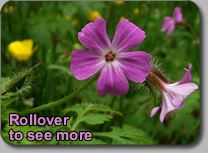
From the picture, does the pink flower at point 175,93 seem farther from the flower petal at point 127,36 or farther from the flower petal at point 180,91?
the flower petal at point 127,36

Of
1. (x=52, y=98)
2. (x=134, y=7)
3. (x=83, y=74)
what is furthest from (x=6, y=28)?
(x=83, y=74)

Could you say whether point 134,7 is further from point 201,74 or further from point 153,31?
point 201,74

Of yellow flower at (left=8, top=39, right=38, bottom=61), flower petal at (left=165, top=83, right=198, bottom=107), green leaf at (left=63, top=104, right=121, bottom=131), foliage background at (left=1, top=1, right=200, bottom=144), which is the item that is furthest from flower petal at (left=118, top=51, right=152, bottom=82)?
yellow flower at (left=8, top=39, right=38, bottom=61)

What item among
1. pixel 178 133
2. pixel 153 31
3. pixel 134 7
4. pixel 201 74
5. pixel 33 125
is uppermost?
pixel 134 7

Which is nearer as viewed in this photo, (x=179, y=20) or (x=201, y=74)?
(x=201, y=74)

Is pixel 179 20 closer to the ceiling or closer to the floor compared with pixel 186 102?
closer to the ceiling

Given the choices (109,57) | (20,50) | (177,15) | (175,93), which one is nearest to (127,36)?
(109,57)

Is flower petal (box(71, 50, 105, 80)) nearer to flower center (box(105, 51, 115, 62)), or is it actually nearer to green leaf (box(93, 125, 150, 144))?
flower center (box(105, 51, 115, 62))

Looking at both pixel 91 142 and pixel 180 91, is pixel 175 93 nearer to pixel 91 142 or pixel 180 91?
pixel 180 91
